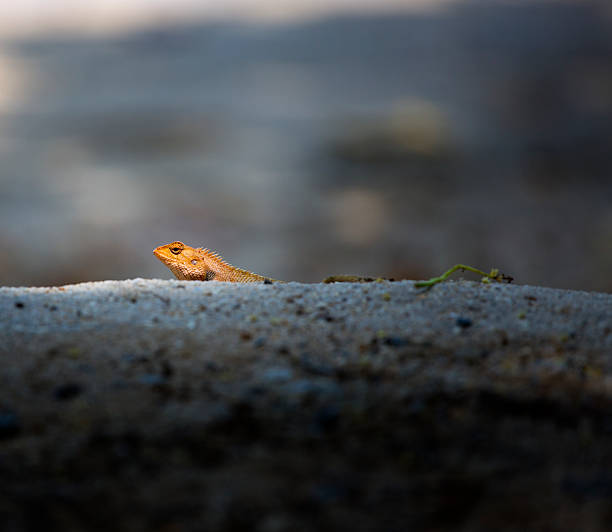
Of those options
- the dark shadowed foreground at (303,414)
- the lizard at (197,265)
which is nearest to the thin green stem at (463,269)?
the dark shadowed foreground at (303,414)

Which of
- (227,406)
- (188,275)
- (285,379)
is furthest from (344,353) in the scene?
(188,275)

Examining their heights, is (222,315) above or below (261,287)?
below

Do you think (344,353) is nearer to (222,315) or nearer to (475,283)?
(222,315)

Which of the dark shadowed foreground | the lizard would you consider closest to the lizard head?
the lizard

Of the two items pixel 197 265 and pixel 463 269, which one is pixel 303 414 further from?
pixel 197 265

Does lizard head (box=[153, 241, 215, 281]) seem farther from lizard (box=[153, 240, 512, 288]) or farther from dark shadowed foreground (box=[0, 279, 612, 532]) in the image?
dark shadowed foreground (box=[0, 279, 612, 532])

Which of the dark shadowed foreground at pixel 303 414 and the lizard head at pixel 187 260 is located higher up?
the lizard head at pixel 187 260

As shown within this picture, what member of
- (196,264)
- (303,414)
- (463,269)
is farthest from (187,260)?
(303,414)

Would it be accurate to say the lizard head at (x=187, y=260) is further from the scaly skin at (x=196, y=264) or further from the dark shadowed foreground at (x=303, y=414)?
the dark shadowed foreground at (x=303, y=414)
